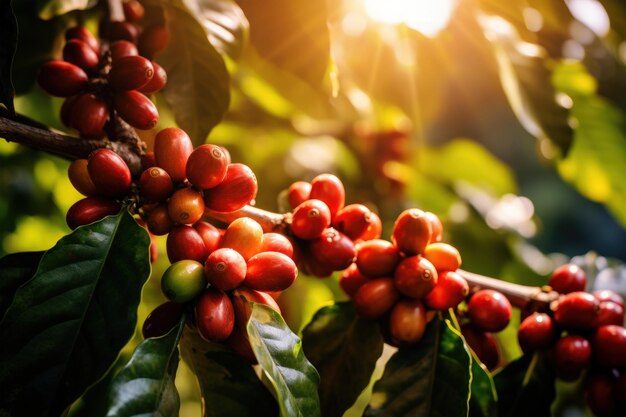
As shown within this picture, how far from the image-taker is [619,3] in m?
1.75

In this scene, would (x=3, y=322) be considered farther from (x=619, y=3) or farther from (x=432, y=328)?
(x=619, y=3)

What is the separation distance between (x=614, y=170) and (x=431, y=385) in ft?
4.69

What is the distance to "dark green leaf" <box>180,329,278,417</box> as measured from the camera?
961 mm

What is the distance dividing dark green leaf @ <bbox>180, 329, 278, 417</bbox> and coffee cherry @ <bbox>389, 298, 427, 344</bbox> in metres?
0.30

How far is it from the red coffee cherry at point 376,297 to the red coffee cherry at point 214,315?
0.31 metres

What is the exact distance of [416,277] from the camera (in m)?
1.07

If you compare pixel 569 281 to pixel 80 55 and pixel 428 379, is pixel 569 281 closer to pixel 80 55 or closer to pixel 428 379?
pixel 428 379

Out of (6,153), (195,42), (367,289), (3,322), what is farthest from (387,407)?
(6,153)

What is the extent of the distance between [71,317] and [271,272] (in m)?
0.34

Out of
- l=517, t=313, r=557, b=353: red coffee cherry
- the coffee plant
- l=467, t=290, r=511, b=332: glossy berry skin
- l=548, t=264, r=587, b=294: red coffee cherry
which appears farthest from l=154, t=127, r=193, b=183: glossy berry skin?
l=548, t=264, r=587, b=294: red coffee cherry

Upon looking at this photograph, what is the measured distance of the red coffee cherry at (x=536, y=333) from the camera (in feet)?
3.92

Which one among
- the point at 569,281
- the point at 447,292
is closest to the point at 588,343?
the point at 569,281

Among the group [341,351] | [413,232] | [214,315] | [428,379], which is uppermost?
[413,232]

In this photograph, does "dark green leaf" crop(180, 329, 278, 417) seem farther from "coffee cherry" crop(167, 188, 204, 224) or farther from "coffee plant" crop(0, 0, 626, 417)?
"coffee cherry" crop(167, 188, 204, 224)
